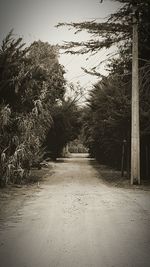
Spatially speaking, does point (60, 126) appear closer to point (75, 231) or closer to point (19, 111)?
point (19, 111)

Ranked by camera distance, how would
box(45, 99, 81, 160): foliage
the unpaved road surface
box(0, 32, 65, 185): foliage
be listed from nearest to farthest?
1. the unpaved road surface
2. box(0, 32, 65, 185): foliage
3. box(45, 99, 81, 160): foliage

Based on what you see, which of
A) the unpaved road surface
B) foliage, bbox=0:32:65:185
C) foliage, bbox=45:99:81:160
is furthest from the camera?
foliage, bbox=45:99:81:160

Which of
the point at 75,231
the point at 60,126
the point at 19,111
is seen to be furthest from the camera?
the point at 60,126

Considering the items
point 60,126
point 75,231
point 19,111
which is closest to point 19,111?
point 19,111

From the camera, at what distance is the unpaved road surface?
474 centimetres

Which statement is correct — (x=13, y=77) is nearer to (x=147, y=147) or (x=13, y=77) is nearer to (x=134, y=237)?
(x=147, y=147)

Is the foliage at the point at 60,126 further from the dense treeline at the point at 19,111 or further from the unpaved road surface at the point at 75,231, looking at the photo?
the unpaved road surface at the point at 75,231

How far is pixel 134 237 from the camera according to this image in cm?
588

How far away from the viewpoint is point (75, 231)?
6.30 m

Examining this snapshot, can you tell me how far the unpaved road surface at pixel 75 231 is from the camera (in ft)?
15.5

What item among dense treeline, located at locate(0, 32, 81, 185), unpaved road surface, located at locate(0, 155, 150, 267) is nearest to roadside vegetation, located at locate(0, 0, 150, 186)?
dense treeline, located at locate(0, 32, 81, 185)

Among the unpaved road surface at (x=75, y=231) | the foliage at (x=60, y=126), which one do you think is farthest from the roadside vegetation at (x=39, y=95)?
the foliage at (x=60, y=126)

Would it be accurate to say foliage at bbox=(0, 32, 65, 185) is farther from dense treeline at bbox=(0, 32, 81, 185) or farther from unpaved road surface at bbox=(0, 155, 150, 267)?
unpaved road surface at bbox=(0, 155, 150, 267)

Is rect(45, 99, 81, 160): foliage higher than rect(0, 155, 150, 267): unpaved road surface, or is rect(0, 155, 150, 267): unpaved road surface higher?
rect(45, 99, 81, 160): foliage
